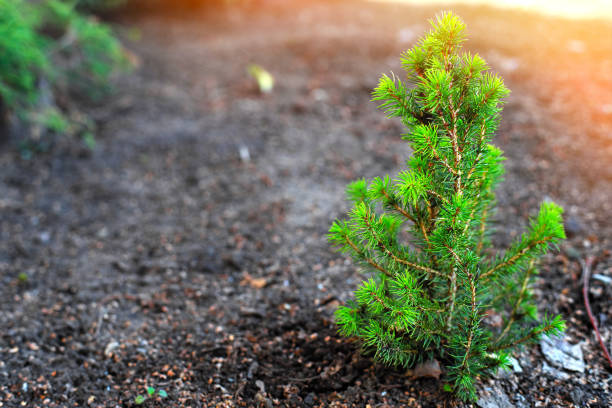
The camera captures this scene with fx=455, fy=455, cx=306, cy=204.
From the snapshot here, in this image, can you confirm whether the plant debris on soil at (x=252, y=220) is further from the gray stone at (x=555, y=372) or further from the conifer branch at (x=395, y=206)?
the conifer branch at (x=395, y=206)

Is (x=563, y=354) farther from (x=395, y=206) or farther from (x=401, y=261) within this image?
(x=395, y=206)

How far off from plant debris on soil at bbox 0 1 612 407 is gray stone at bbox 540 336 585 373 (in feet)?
0.10

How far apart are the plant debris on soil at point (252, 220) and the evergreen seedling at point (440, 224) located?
0.29 m

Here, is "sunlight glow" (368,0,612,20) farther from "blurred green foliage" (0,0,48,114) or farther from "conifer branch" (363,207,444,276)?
"conifer branch" (363,207,444,276)

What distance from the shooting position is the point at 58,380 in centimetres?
225

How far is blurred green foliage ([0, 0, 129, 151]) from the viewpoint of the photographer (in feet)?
11.7

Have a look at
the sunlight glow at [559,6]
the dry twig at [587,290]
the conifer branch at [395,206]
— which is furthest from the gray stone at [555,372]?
the sunlight glow at [559,6]

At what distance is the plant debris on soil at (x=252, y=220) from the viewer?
86.0 inches

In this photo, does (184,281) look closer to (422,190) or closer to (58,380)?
(58,380)

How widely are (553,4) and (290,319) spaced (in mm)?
7107

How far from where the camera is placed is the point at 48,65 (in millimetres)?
4383

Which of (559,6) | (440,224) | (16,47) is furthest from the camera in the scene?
(559,6)

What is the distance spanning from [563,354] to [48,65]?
15.7 ft

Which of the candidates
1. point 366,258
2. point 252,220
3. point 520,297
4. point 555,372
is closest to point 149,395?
point 366,258
